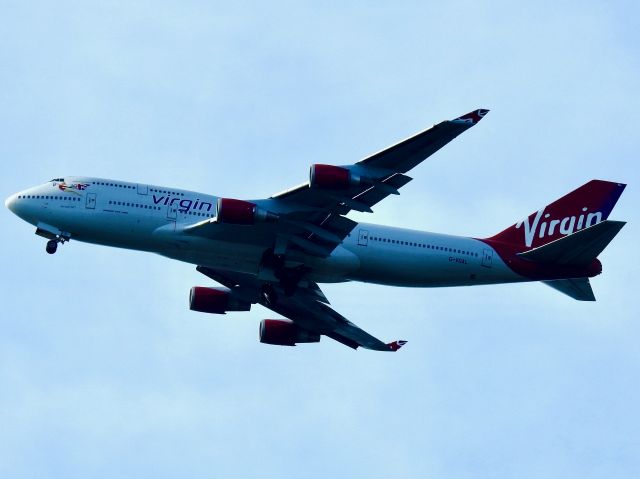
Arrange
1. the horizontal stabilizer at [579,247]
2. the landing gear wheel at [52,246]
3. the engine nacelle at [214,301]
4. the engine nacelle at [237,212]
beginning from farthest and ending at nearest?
1. the engine nacelle at [214,301]
2. the landing gear wheel at [52,246]
3. the horizontal stabilizer at [579,247]
4. the engine nacelle at [237,212]

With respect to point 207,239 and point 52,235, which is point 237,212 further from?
point 52,235

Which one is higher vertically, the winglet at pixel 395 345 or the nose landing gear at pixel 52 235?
the nose landing gear at pixel 52 235

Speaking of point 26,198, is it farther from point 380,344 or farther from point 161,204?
point 380,344

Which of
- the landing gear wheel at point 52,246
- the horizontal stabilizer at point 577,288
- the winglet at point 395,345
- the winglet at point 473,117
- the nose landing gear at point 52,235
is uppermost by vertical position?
the winglet at point 473,117

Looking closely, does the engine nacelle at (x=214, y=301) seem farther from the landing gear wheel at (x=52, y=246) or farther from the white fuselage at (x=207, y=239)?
the landing gear wheel at (x=52, y=246)

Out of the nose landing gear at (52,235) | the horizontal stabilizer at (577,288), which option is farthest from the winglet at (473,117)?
the nose landing gear at (52,235)

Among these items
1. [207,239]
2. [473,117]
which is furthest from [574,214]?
[207,239]
